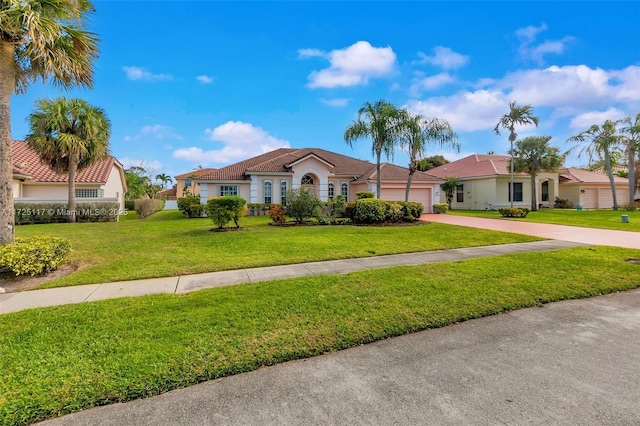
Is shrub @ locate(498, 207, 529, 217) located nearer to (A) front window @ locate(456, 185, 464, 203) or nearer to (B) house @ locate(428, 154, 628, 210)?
(B) house @ locate(428, 154, 628, 210)

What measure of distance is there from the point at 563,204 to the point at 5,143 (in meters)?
41.8

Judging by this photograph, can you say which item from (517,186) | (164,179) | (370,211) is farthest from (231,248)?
(164,179)

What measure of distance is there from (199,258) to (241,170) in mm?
17550

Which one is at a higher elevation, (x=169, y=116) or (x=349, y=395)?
(x=169, y=116)

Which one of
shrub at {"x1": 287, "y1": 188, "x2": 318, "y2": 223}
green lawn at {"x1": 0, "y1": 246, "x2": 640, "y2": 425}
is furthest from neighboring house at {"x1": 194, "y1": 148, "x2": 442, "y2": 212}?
green lawn at {"x1": 0, "y1": 246, "x2": 640, "y2": 425}

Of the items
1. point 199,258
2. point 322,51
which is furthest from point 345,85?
point 199,258

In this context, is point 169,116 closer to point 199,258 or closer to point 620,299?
point 199,258

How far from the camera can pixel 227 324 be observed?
407 centimetres

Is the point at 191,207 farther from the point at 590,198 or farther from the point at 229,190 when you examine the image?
the point at 590,198

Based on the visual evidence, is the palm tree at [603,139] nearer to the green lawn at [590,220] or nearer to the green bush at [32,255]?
the green lawn at [590,220]

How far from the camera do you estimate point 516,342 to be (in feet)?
12.5

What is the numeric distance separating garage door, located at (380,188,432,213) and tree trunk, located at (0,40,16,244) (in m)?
21.5

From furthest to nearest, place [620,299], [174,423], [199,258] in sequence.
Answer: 1. [199,258]
2. [620,299]
3. [174,423]

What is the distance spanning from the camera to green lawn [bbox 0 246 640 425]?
2910mm
